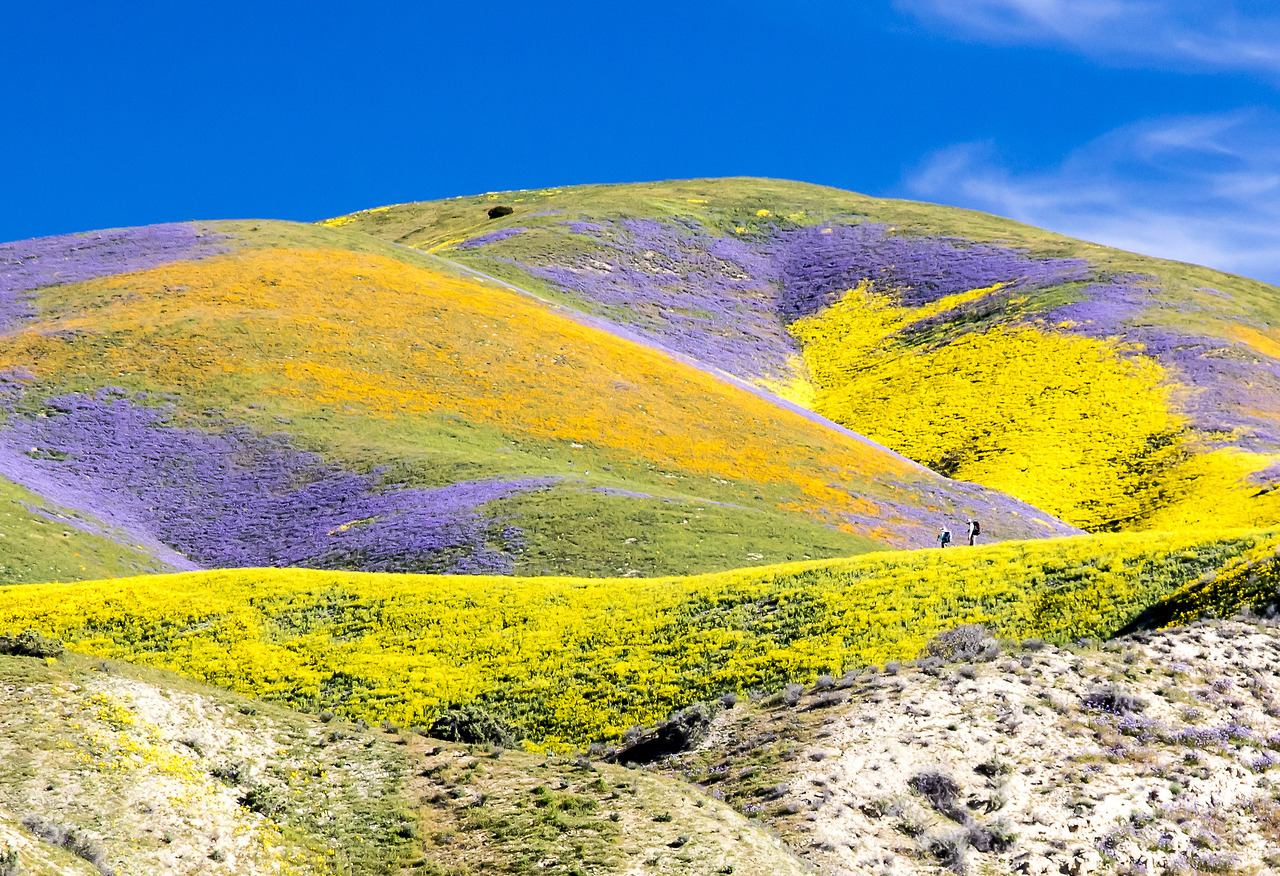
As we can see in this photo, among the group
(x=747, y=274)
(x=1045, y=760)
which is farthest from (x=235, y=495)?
(x=747, y=274)

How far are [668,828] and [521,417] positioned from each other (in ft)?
149

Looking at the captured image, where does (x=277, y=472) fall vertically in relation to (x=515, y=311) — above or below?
below

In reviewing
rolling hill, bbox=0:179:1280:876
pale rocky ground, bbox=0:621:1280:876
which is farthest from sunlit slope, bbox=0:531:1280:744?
pale rocky ground, bbox=0:621:1280:876

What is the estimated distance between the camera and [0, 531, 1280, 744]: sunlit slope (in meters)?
24.4

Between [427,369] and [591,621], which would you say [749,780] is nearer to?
[591,621]

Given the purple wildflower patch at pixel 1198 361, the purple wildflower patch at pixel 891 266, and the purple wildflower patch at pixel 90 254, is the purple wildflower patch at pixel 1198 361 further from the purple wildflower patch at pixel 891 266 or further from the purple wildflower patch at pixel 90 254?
the purple wildflower patch at pixel 90 254

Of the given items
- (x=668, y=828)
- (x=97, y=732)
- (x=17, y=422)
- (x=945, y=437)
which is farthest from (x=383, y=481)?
(x=945, y=437)

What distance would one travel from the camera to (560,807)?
17609 millimetres

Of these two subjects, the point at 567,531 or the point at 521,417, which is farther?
the point at 521,417

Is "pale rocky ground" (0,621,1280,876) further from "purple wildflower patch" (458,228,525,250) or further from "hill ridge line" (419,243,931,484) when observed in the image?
"purple wildflower patch" (458,228,525,250)

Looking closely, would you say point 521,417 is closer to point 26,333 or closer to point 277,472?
point 277,472

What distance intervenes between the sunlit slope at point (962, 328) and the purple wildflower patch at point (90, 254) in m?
26.0

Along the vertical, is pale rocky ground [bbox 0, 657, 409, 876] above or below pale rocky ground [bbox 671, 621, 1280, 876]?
below

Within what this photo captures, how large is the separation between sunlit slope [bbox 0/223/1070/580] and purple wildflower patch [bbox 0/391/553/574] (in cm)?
13
